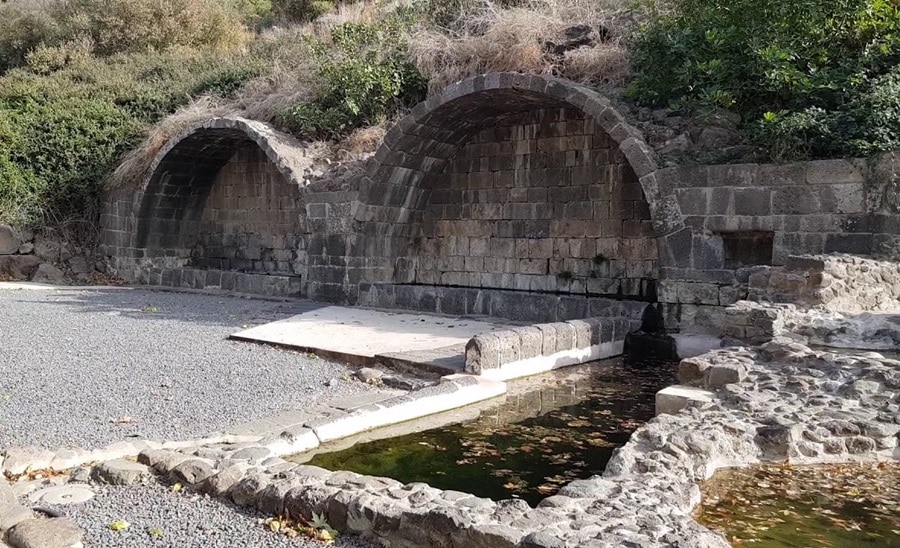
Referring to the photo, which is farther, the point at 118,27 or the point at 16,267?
the point at 118,27

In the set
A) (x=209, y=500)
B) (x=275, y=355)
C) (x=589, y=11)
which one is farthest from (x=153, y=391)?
(x=589, y=11)

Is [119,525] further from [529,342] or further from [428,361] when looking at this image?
[529,342]

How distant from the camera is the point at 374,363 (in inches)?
284

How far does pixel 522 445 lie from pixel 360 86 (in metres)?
→ 8.65

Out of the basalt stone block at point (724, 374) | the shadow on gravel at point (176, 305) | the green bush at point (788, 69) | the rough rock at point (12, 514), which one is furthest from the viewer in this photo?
the shadow on gravel at point (176, 305)

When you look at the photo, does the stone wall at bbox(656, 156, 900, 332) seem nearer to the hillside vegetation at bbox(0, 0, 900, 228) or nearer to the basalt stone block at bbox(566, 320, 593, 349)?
the hillside vegetation at bbox(0, 0, 900, 228)

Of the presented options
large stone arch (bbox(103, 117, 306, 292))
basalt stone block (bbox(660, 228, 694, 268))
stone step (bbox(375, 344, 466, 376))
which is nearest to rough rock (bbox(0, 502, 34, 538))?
stone step (bbox(375, 344, 466, 376))

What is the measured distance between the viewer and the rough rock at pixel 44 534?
3021 millimetres

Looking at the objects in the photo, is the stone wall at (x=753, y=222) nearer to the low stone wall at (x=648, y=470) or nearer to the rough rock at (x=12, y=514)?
the low stone wall at (x=648, y=470)

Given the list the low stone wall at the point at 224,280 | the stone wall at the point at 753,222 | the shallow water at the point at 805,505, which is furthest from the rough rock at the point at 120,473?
the low stone wall at the point at 224,280

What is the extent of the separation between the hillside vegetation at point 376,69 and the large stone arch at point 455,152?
70cm

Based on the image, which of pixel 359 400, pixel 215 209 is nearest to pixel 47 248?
pixel 215 209

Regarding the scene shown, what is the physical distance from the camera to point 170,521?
11.1 ft

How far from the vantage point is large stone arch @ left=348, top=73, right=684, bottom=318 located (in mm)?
9250
